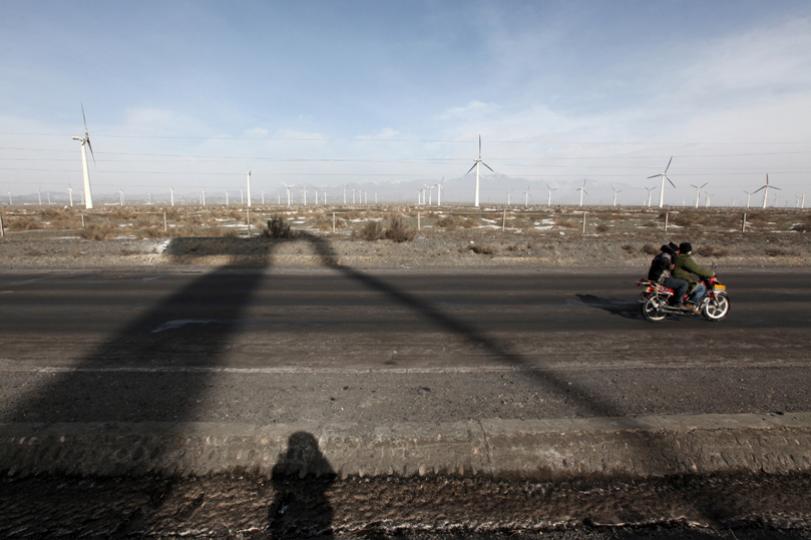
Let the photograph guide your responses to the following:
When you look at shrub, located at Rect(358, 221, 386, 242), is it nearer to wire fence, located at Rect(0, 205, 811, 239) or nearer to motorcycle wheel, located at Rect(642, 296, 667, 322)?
wire fence, located at Rect(0, 205, 811, 239)

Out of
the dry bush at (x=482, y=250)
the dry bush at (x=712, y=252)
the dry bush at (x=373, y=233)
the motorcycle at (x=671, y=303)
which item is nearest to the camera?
the motorcycle at (x=671, y=303)

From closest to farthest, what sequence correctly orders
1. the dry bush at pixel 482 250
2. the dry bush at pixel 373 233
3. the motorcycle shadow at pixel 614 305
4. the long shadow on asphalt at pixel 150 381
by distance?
1. the long shadow on asphalt at pixel 150 381
2. the motorcycle shadow at pixel 614 305
3. the dry bush at pixel 482 250
4. the dry bush at pixel 373 233

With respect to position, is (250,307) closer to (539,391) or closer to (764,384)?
(539,391)

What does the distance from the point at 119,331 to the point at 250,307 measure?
7.44 ft

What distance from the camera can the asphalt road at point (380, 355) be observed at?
4336 millimetres

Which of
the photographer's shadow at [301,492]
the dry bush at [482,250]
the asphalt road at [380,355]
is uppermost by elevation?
the dry bush at [482,250]

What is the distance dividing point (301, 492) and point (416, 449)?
2.89 ft

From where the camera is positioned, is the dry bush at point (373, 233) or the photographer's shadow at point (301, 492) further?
the dry bush at point (373, 233)

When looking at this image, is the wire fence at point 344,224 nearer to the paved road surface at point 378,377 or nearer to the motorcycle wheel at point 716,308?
the paved road surface at point 378,377

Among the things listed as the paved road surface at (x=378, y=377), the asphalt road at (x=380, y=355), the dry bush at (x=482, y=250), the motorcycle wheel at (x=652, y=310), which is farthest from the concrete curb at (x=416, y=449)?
the dry bush at (x=482, y=250)

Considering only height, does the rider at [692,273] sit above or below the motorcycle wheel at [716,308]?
above

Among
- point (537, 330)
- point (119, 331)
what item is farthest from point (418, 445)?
point (119, 331)

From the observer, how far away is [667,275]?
331 inches

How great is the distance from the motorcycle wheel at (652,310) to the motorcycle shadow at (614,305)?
20cm
